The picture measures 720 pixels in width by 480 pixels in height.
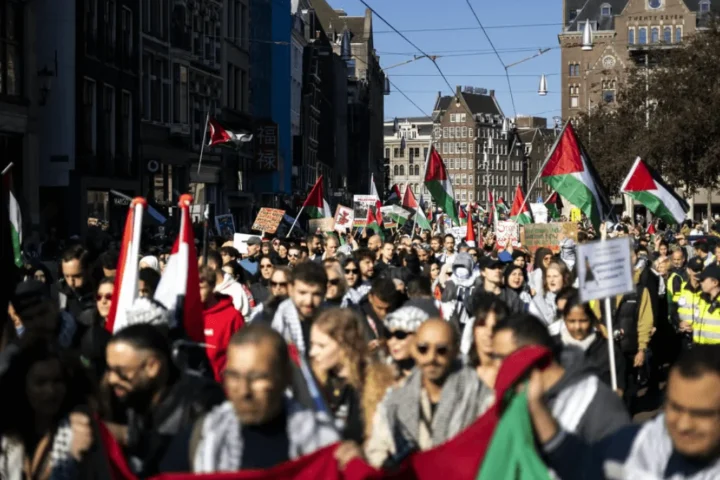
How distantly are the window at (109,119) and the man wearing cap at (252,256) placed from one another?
1955 centimetres

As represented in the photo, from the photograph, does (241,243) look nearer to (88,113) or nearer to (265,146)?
(88,113)

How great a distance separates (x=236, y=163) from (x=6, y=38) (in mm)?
27483

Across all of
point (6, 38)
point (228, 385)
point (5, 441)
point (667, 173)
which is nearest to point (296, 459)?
point (228, 385)

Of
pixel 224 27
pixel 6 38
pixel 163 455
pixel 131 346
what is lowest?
pixel 163 455

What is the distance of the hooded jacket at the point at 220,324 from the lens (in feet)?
29.0

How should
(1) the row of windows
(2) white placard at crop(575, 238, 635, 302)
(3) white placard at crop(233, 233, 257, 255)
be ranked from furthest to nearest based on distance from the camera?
(1) the row of windows, (3) white placard at crop(233, 233, 257, 255), (2) white placard at crop(575, 238, 635, 302)

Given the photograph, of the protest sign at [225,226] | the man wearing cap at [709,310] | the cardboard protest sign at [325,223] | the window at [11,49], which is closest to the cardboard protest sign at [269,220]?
the protest sign at [225,226]

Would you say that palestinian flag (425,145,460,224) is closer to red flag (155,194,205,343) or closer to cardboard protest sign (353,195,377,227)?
cardboard protest sign (353,195,377,227)

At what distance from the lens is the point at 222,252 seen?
13570 mm

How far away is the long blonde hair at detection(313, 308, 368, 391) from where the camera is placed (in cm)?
621

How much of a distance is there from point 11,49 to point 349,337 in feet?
84.4

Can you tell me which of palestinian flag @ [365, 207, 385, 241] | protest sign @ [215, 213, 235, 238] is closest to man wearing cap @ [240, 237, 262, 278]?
protest sign @ [215, 213, 235, 238]

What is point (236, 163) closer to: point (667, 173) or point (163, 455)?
point (667, 173)

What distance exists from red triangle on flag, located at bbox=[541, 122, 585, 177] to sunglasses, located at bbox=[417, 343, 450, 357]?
36.5 feet
